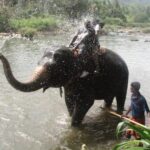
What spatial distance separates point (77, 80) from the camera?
7.12m

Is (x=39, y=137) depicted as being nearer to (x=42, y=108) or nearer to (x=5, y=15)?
(x=42, y=108)

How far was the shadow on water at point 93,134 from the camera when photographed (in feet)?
22.0

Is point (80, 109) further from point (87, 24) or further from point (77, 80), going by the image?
point (87, 24)

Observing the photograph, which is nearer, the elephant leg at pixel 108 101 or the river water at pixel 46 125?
the river water at pixel 46 125

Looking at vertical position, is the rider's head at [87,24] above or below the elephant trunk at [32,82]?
above

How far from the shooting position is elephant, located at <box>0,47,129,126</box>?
6332mm

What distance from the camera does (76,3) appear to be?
194ft

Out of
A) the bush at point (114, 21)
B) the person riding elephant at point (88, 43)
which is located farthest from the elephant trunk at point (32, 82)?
the bush at point (114, 21)

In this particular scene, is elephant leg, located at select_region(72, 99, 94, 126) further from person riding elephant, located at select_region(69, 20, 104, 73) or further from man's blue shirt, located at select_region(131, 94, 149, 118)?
man's blue shirt, located at select_region(131, 94, 149, 118)

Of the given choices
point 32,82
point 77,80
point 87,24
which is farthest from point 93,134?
point 87,24

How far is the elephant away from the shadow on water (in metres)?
0.25

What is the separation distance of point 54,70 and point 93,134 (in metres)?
1.44

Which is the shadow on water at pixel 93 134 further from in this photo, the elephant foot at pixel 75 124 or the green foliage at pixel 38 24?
the green foliage at pixel 38 24

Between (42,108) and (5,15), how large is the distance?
3132 centimetres
